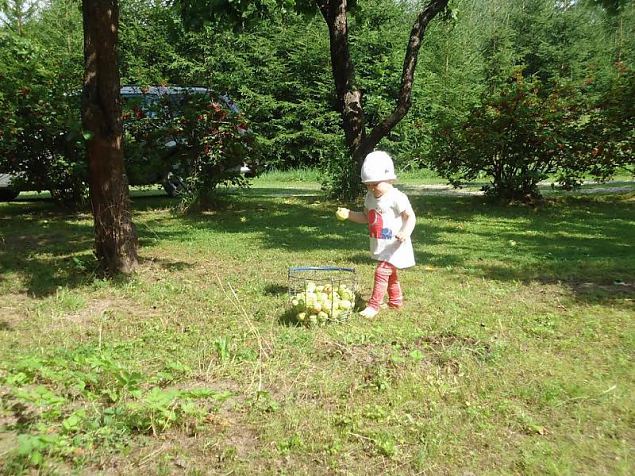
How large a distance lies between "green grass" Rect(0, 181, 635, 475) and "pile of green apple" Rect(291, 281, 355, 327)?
0.35 ft

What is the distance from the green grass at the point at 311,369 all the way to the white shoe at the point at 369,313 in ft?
0.24

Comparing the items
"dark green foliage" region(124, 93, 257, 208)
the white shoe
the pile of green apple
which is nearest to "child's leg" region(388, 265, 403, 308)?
the white shoe

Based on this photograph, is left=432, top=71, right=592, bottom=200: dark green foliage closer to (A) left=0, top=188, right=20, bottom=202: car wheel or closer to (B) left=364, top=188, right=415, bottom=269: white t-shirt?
(B) left=364, top=188, right=415, bottom=269: white t-shirt

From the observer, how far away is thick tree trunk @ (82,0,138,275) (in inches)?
212

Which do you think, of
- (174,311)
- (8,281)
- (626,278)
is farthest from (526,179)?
(8,281)

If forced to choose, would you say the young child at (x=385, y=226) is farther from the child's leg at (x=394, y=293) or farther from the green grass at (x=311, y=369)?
the green grass at (x=311, y=369)

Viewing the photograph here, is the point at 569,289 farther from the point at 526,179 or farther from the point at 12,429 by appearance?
the point at 526,179

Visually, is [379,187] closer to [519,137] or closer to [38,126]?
[519,137]

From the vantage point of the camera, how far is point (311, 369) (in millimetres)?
3467

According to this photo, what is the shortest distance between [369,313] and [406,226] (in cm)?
77

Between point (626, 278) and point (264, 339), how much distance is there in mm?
3892

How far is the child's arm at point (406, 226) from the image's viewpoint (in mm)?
4617

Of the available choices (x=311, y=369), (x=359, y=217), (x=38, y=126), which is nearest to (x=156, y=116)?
(x=38, y=126)

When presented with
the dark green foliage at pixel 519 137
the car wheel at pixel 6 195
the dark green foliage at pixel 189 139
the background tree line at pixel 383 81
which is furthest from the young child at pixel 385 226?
the car wheel at pixel 6 195
